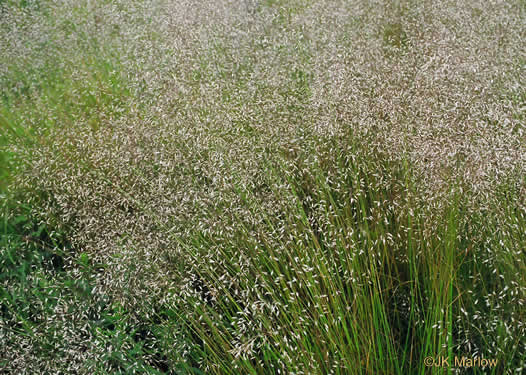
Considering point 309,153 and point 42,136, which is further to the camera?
point 42,136

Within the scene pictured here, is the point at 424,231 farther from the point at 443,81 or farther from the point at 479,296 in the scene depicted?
the point at 443,81

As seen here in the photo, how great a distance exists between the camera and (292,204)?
223 cm

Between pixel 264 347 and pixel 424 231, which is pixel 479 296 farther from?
pixel 264 347

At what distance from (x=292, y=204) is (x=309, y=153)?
48 cm

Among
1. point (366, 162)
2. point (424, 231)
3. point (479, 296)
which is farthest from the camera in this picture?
point (366, 162)

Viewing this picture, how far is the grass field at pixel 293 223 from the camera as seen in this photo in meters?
1.98

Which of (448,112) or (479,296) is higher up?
(448,112)

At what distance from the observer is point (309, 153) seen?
8.54 feet

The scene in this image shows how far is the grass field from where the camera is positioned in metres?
1.98

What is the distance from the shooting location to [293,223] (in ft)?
7.41

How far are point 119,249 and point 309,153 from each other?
1161 mm

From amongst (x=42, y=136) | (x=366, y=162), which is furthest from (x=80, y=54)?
(x=366, y=162)

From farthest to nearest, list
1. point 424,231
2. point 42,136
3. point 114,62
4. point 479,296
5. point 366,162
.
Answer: point 114,62 < point 42,136 < point 366,162 < point 479,296 < point 424,231

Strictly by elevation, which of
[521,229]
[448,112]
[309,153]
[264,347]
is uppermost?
[448,112]
